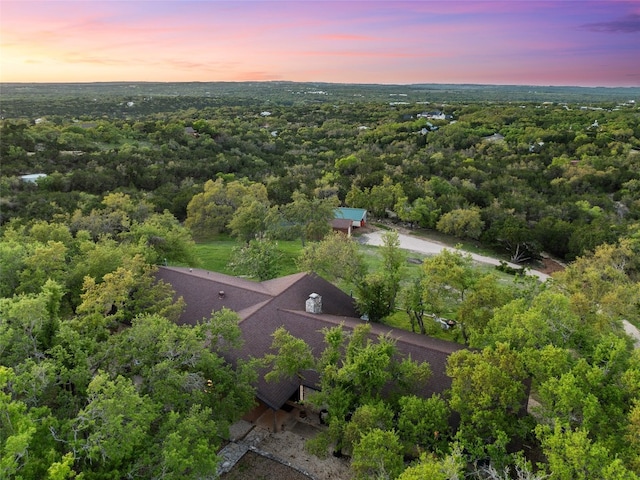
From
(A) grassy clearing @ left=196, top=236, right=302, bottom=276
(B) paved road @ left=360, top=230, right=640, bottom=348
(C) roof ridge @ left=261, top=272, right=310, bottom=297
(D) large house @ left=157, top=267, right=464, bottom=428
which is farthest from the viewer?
(B) paved road @ left=360, top=230, right=640, bottom=348

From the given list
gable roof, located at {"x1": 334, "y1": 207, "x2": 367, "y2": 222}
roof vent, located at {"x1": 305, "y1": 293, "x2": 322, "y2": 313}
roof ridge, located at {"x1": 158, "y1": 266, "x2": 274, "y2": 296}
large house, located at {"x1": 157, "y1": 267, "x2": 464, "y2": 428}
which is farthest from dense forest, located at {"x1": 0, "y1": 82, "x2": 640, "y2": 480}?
roof vent, located at {"x1": 305, "y1": 293, "x2": 322, "y2": 313}

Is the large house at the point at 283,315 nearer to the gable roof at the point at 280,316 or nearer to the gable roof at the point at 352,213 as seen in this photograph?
the gable roof at the point at 280,316

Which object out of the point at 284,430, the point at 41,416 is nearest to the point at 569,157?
the point at 284,430

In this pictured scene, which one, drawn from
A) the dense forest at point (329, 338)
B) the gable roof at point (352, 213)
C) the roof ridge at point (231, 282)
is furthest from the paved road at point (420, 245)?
the roof ridge at point (231, 282)

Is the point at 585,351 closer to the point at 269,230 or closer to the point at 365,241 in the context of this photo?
the point at 269,230

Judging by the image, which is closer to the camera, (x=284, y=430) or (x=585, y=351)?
(x=585, y=351)

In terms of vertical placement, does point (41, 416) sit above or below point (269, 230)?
above

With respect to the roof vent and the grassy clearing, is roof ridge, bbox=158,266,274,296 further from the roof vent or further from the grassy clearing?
the grassy clearing

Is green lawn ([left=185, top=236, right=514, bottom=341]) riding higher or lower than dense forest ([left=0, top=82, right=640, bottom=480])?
lower

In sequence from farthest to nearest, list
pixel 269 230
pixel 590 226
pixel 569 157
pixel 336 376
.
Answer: pixel 569 157
pixel 590 226
pixel 269 230
pixel 336 376
